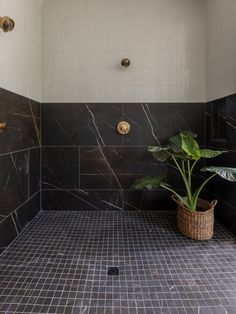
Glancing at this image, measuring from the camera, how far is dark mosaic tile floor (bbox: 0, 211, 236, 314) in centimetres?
115

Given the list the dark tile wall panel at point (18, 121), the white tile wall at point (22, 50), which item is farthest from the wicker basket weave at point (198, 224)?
the white tile wall at point (22, 50)

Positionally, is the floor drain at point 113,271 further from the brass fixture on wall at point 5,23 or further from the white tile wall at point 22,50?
the brass fixture on wall at point 5,23

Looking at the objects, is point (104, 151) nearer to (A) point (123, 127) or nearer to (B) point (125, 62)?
(A) point (123, 127)

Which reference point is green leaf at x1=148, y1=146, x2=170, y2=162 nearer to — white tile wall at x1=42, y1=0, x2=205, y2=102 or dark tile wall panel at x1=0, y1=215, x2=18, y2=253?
white tile wall at x1=42, y1=0, x2=205, y2=102

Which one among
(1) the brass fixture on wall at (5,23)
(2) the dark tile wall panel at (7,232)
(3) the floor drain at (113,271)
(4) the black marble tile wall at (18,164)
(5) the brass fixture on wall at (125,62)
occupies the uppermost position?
(5) the brass fixture on wall at (125,62)

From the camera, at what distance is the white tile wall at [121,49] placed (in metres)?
2.40

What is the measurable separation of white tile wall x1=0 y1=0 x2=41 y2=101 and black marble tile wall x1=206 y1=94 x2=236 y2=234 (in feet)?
5.95

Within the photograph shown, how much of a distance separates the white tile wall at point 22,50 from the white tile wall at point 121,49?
133 mm

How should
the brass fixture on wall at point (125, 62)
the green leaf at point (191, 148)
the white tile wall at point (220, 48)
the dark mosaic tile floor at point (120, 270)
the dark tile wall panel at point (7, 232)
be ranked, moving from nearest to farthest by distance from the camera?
the dark mosaic tile floor at point (120, 270) < the dark tile wall panel at point (7, 232) < the green leaf at point (191, 148) < the white tile wall at point (220, 48) < the brass fixture on wall at point (125, 62)

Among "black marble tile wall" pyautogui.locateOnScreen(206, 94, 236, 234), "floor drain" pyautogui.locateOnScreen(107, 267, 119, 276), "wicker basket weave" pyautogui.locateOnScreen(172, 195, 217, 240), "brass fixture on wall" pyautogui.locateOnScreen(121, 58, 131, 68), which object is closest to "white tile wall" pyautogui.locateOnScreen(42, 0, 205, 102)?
"brass fixture on wall" pyautogui.locateOnScreen(121, 58, 131, 68)

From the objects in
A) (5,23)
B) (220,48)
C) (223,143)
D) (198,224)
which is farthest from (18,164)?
(220,48)

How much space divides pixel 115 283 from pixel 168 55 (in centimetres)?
220

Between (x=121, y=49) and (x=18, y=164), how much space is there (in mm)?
1575

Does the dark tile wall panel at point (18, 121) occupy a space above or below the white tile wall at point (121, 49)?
below
